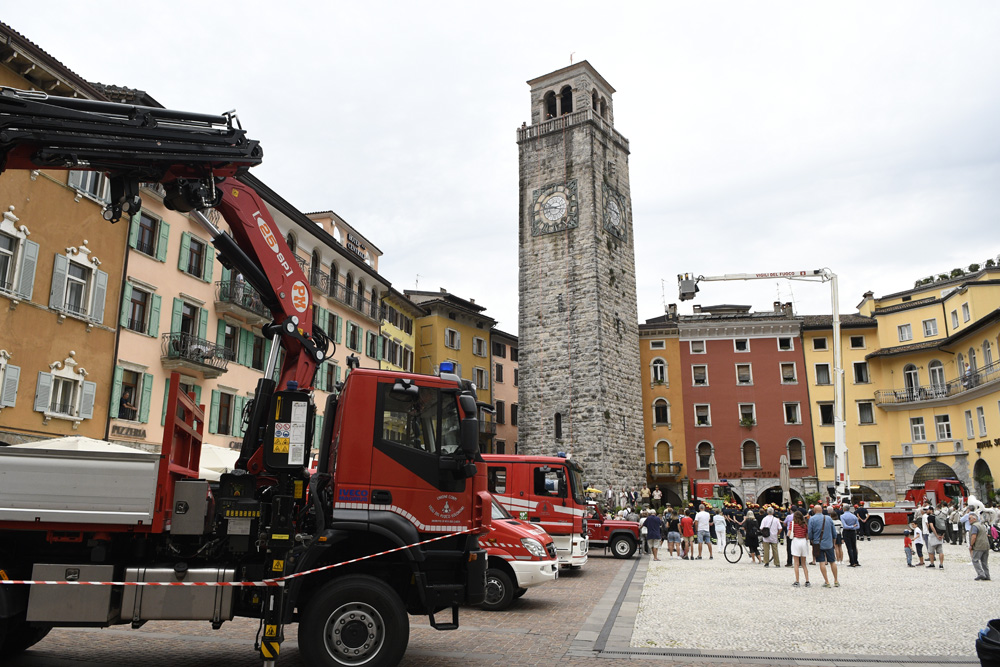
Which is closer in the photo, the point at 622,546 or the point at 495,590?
the point at 495,590

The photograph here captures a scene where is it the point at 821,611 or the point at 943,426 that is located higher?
the point at 943,426

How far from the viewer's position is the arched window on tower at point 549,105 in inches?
1770

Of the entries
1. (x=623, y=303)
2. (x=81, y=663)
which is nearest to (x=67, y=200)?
(x=81, y=663)

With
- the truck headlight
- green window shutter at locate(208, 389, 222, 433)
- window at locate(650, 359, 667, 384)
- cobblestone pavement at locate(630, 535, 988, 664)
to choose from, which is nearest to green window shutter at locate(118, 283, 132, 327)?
green window shutter at locate(208, 389, 222, 433)

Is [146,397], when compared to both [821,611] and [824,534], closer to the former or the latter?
[824,534]

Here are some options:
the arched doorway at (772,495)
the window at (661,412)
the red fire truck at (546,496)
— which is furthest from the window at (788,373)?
the red fire truck at (546,496)

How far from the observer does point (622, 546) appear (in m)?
Result: 24.5

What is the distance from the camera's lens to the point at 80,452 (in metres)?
6.95

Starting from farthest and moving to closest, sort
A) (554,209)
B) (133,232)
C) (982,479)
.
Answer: (554,209)
(982,479)
(133,232)

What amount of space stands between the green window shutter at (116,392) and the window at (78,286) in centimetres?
156

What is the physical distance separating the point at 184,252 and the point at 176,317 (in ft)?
7.17

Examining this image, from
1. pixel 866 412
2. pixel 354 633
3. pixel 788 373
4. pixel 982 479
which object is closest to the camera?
pixel 354 633

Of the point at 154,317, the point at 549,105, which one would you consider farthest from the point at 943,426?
the point at 154,317

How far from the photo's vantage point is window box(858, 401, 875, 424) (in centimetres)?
4606
